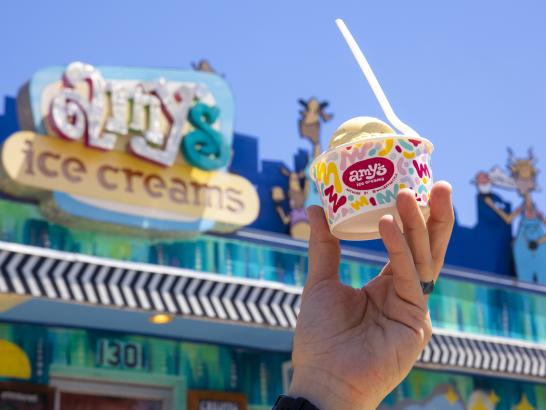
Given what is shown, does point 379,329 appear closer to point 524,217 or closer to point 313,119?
point 313,119

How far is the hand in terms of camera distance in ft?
7.08

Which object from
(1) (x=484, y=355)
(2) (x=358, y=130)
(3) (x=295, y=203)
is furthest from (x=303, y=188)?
(2) (x=358, y=130)

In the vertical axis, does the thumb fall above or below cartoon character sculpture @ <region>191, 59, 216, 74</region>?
below

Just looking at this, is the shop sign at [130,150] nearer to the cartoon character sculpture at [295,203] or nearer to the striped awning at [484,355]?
the cartoon character sculpture at [295,203]

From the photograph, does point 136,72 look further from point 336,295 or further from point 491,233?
point 336,295

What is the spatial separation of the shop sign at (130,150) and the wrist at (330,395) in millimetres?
6228

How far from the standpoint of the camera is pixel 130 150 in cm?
887

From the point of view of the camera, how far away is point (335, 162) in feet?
8.51

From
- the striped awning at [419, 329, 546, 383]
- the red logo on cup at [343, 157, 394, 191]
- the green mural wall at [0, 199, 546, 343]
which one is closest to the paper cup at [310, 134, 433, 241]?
the red logo on cup at [343, 157, 394, 191]

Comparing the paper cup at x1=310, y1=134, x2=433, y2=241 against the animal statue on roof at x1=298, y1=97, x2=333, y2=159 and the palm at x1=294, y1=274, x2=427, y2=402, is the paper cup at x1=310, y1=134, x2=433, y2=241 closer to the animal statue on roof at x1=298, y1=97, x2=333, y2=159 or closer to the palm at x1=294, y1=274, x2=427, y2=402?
the palm at x1=294, y1=274, x2=427, y2=402

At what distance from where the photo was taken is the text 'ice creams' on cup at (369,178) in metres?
2.46

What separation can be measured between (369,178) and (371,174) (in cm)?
2

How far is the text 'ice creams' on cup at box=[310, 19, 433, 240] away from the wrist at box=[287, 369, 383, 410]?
44cm

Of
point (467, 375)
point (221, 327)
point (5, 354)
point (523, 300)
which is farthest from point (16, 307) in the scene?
point (523, 300)
